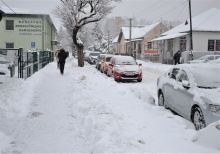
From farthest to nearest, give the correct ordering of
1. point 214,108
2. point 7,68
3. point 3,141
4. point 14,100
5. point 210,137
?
point 7,68, point 14,100, point 214,108, point 3,141, point 210,137

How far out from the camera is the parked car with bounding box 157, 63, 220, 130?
20.8ft

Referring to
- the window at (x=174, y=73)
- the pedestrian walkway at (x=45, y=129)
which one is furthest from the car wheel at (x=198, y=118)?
the pedestrian walkway at (x=45, y=129)

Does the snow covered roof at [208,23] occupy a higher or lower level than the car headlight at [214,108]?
higher

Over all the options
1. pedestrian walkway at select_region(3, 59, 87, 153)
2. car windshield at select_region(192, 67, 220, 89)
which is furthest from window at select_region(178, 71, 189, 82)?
pedestrian walkway at select_region(3, 59, 87, 153)

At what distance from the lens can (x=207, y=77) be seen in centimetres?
763

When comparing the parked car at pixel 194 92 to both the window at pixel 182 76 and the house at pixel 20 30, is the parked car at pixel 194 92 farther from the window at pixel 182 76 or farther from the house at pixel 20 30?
the house at pixel 20 30

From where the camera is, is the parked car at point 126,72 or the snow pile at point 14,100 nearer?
the snow pile at point 14,100

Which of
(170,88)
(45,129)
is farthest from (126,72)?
(45,129)

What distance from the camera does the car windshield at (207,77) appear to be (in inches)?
289

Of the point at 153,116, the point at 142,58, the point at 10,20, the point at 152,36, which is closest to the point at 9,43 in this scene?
the point at 10,20

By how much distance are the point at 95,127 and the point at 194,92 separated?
2.39 m

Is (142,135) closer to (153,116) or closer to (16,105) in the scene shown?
(153,116)

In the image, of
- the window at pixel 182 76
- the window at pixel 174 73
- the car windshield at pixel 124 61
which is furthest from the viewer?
the car windshield at pixel 124 61

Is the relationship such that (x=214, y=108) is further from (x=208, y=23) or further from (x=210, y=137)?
(x=208, y=23)
